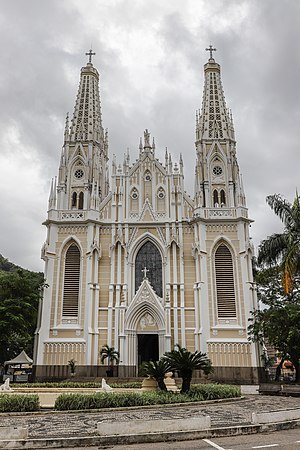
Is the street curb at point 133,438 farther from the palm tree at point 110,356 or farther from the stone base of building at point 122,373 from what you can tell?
the palm tree at point 110,356

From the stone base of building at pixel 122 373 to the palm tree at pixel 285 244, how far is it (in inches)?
270

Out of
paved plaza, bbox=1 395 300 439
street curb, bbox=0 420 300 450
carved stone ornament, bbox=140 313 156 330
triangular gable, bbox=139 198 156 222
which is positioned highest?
triangular gable, bbox=139 198 156 222

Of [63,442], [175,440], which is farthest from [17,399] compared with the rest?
[175,440]

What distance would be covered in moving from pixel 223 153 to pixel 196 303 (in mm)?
12254

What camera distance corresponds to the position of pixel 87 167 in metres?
32.7

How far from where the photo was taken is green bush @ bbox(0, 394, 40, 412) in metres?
13.0

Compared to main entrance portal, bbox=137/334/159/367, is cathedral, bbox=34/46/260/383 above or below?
above

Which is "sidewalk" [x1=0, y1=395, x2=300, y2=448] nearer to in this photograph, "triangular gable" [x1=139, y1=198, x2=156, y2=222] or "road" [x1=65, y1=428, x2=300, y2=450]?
"road" [x1=65, y1=428, x2=300, y2=450]

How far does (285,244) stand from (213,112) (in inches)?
625

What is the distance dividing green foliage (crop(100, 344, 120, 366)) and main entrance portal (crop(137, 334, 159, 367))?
2.43 meters

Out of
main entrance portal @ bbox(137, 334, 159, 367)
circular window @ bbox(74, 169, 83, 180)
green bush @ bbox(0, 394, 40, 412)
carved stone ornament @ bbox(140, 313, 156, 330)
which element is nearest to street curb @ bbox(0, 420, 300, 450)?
green bush @ bbox(0, 394, 40, 412)

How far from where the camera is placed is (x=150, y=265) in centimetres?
2950

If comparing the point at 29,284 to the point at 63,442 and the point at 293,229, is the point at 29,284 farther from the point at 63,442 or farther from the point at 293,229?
the point at 63,442

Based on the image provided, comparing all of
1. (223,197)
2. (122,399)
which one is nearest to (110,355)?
(122,399)
